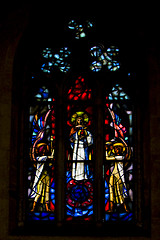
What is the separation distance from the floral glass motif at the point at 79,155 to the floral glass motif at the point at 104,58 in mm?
341

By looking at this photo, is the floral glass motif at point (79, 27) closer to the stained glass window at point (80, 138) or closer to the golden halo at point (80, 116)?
the stained glass window at point (80, 138)

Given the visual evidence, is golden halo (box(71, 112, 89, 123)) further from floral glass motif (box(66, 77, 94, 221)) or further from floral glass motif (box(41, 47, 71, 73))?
floral glass motif (box(41, 47, 71, 73))

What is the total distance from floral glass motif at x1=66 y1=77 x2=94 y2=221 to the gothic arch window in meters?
0.01

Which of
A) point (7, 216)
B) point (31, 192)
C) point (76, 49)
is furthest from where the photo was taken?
point (76, 49)

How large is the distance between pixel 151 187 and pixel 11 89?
2546 mm

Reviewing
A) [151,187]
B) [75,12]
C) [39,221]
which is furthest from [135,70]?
[39,221]

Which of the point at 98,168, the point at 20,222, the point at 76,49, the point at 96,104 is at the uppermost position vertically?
the point at 76,49

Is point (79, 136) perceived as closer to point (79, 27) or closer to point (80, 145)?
point (80, 145)

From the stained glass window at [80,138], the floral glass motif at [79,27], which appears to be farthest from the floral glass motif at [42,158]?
the floral glass motif at [79,27]

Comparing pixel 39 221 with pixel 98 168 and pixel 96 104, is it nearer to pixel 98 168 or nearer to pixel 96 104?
pixel 98 168

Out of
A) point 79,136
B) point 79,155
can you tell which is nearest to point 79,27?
point 79,136

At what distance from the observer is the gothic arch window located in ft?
32.6

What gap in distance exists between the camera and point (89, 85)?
10.5 meters

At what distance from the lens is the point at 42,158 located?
10164 millimetres
